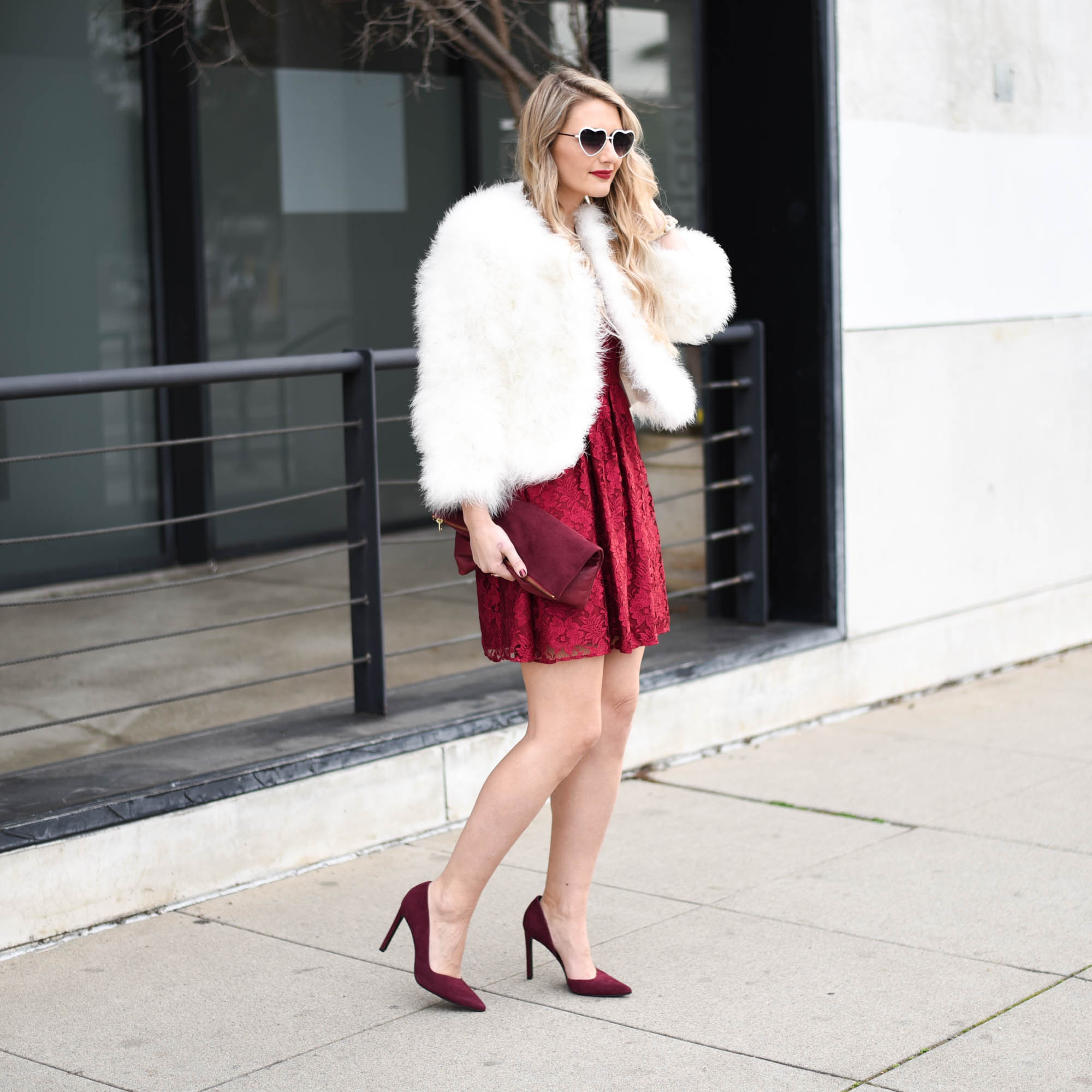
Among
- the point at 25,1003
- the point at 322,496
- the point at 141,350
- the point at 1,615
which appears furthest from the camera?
the point at 322,496

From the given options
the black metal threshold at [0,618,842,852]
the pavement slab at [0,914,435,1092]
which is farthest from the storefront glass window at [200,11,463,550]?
the pavement slab at [0,914,435,1092]

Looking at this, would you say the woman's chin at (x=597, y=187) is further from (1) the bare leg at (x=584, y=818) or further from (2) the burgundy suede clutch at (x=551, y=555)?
(1) the bare leg at (x=584, y=818)

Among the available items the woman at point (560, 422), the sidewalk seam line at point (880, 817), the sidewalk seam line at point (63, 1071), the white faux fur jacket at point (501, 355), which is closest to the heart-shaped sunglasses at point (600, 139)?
the woman at point (560, 422)

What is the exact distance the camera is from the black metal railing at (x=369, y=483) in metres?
4.18

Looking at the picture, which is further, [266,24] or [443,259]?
[266,24]

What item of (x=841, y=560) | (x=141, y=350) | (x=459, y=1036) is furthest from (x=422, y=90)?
(x=459, y=1036)

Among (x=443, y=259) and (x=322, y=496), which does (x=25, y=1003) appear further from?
(x=322, y=496)

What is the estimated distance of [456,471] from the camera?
319cm

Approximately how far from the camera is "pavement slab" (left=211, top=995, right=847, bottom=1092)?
3.11 meters

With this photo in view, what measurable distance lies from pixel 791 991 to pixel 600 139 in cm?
186

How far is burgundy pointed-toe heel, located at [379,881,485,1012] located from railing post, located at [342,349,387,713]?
136 cm

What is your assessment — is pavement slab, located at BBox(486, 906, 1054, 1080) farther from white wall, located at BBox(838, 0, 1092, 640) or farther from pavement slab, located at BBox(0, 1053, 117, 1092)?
white wall, located at BBox(838, 0, 1092, 640)

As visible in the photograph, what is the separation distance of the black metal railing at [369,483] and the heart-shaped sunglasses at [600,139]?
3.88ft

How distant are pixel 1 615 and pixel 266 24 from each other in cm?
347
